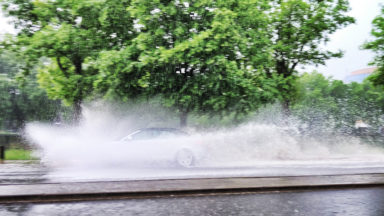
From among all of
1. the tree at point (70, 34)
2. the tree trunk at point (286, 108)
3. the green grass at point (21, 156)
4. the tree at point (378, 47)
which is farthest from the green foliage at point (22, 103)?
the tree at point (378, 47)

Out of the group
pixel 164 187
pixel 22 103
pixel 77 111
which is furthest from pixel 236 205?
pixel 22 103

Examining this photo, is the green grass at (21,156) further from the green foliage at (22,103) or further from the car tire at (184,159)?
the green foliage at (22,103)

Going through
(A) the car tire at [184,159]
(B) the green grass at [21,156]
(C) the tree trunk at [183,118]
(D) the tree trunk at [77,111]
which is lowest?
(A) the car tire at [184,159]

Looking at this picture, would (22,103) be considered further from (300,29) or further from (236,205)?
(236,205)

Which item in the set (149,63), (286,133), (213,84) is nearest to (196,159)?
(213,84)

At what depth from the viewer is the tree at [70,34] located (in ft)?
46.9

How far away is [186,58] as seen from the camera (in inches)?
514

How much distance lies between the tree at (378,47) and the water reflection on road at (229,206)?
1600cm

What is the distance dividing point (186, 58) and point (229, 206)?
7.73 m

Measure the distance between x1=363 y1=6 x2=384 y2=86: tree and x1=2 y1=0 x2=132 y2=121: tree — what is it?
50.6 feet

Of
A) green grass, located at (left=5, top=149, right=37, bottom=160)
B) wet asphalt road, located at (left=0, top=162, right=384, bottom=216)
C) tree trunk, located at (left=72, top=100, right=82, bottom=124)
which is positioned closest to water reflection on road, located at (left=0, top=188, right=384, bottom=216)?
wet asphalt road, located at (left=0, top=162, right=384, bottom=216)

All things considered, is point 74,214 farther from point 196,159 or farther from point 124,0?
point 124,0

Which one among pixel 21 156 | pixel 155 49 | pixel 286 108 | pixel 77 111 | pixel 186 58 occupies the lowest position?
pixel 21 156

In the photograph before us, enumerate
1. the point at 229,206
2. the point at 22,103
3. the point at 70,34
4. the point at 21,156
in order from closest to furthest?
the point at 229,206
the point at 70,34
the point at 21,156
the point at 22,103
